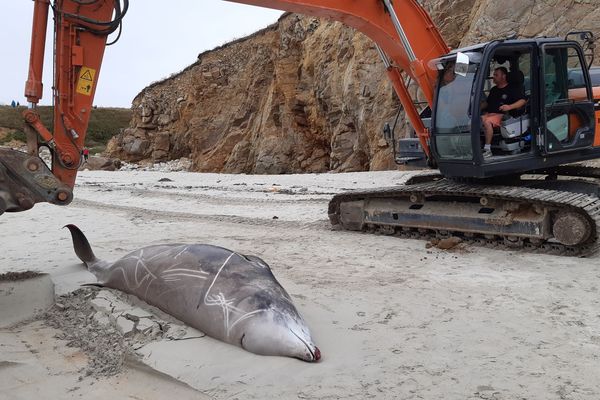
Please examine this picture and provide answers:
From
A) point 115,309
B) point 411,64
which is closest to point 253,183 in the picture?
point 411,64

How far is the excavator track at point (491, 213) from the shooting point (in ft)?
17.7

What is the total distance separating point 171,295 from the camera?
151 inches

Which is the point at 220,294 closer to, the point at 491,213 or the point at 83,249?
the point at 83,249

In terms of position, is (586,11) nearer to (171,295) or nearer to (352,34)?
(352,34)

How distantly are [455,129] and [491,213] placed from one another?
1.06m

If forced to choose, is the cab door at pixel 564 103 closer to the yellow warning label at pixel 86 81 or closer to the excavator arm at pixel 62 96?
the excavator arm at pixel 62 96

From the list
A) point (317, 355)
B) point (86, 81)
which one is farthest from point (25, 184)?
point (317, 355)

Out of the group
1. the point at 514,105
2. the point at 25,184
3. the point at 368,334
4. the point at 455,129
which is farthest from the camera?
the point at 455,129

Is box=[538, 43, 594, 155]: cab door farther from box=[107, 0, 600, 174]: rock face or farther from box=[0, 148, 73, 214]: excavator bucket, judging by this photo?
box=[107, 0, 600, 174]: rock face

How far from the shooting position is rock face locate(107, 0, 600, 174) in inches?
576

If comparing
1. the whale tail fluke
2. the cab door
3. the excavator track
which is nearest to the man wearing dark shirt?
the cab door

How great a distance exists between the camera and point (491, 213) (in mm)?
6008

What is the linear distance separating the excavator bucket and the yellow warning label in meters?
1.01

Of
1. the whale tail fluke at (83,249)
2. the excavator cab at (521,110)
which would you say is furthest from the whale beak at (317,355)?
the excavator cab at (521,110)
